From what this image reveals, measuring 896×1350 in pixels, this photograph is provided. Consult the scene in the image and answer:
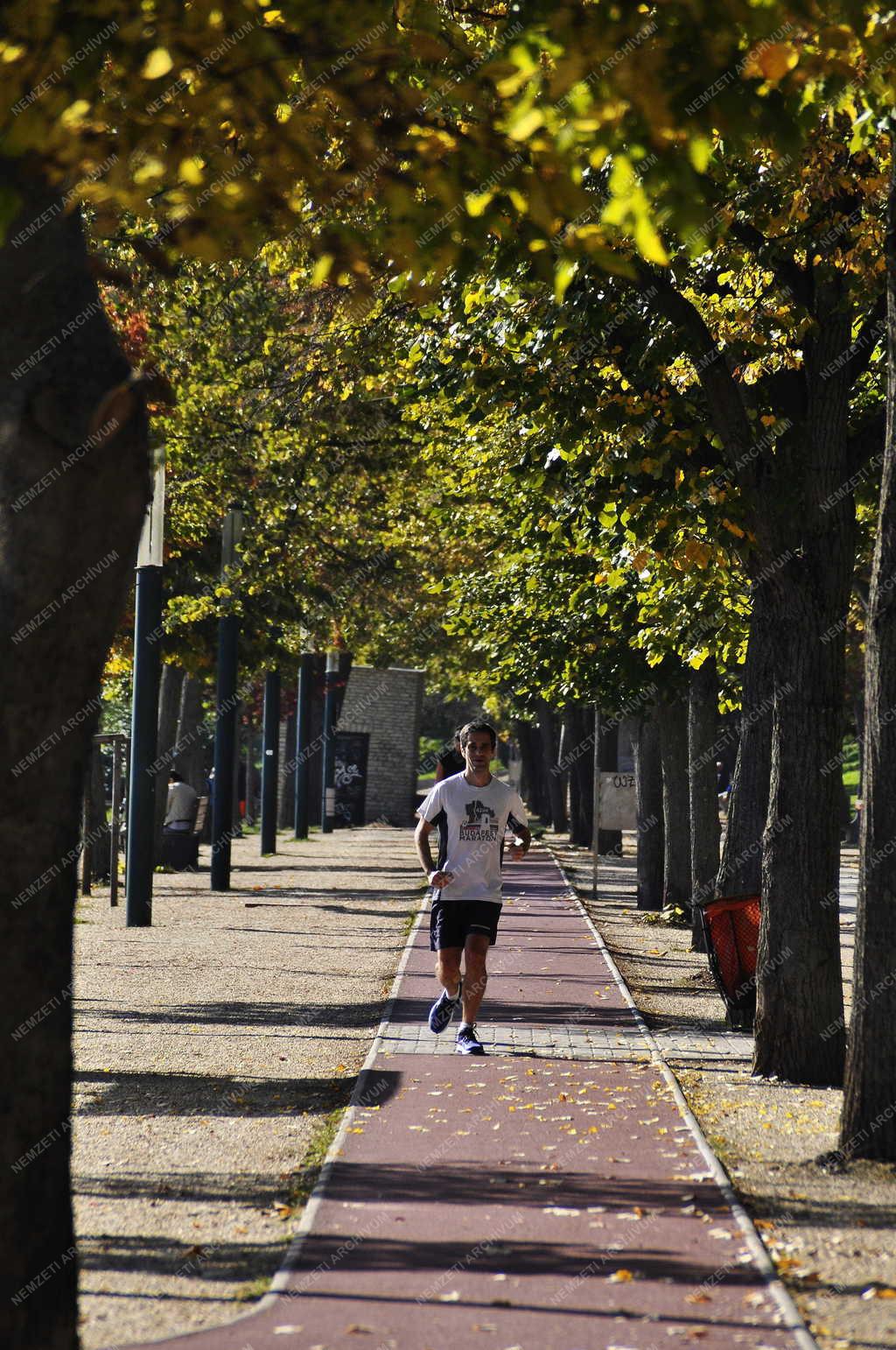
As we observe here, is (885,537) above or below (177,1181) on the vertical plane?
above

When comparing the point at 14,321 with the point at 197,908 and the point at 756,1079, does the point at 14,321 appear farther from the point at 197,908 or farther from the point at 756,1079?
the point at 197,908

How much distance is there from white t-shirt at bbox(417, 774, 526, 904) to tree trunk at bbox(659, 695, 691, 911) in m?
10.8

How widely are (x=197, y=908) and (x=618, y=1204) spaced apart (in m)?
16.0

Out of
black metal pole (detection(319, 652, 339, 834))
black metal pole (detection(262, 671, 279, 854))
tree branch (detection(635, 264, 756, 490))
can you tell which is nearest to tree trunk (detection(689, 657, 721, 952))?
tree branch (detection(635, 264, 756, 490))

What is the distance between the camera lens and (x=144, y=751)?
793 inches

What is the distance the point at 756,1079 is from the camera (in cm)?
991

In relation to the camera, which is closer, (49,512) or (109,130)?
(49,512)

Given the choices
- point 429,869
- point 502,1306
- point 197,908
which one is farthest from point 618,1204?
point 197,908

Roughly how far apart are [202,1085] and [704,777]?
1035cm

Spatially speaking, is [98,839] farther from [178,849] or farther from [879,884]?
[879,884]

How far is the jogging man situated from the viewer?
10461 millimetres

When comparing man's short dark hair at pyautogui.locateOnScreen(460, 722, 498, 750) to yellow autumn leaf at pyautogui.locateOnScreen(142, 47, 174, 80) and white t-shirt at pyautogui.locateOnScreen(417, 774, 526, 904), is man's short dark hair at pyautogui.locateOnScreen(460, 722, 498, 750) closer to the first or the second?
white t-shirt at pyautogui.locateOnScreen(417, 774, 526, 904)

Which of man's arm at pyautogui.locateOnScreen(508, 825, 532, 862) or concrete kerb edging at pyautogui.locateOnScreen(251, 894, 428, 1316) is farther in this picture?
man's arm at pyautogui.locateOnScreen(508, 825, 532, 862)

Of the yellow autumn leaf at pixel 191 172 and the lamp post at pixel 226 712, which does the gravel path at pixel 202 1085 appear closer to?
the lamp post at pixel 226 712
